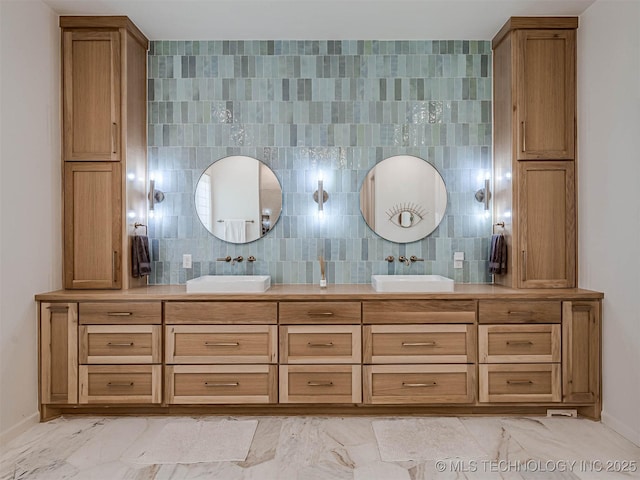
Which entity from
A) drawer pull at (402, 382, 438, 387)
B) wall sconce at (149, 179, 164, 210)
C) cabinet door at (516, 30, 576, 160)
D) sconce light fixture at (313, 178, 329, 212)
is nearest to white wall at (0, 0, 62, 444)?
wall sconce at (149, 179, 164, 210)

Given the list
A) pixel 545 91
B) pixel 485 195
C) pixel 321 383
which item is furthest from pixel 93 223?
pixel 545 91

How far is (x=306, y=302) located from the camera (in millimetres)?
3080

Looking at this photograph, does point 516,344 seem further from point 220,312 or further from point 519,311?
point 220,312

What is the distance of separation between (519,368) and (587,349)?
1.57 ft

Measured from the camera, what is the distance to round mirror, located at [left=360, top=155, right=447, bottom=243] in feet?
12.1

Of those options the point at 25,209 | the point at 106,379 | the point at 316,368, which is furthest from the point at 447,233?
the point at 25,209

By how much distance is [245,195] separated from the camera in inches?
145

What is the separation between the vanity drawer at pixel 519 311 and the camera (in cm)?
306

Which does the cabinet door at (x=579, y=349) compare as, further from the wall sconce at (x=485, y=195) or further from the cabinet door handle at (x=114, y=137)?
the cabinet door handle at (x=114, y=137)

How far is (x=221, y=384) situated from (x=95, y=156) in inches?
74.4

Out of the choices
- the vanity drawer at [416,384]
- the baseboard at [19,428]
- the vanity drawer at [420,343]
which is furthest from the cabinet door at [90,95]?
the vanity drawer at [416,384]

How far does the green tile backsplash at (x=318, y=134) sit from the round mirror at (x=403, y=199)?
0.21ft

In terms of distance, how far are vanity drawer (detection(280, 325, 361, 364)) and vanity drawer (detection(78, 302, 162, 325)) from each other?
Answer: 2.89 ft

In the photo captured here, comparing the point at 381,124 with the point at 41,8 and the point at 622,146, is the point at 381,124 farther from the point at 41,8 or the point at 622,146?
the point at 41,8
